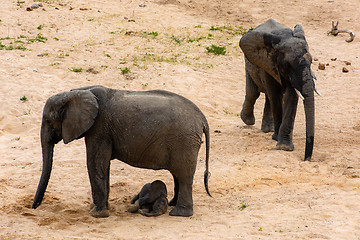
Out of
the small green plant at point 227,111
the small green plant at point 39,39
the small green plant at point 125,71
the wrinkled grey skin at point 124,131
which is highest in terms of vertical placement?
the wrinkled grey skin at point 124,131

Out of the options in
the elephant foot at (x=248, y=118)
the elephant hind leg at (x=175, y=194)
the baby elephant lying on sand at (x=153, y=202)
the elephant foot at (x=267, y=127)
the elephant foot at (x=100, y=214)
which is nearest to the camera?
the elephant foot at (x=100, y=214)

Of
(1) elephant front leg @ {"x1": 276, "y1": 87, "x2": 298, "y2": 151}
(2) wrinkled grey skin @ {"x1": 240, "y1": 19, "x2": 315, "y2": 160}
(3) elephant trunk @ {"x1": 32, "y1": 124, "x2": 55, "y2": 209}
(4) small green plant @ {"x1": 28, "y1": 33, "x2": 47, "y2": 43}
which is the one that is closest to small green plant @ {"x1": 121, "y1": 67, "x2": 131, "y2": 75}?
(4) small green plant @ {"x1": 28, "y1": 33, "x2": 47, "y2": 43}

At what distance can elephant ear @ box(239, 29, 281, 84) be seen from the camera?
31.2ft

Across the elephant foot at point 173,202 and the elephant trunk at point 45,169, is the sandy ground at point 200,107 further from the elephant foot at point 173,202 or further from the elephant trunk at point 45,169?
the elephant foot at point 173,202

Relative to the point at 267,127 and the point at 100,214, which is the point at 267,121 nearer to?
the point at 267,127

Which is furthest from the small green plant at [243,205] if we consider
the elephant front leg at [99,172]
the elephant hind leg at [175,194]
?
the elephant front leg at [99,172]

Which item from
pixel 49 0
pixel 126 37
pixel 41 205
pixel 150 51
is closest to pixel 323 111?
pixel 150 51

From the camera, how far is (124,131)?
6.54 m

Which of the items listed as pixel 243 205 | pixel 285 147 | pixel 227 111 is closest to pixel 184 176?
pixel 243 205

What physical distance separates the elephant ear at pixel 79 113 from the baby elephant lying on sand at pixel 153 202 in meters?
1.16

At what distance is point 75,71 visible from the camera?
12.9m

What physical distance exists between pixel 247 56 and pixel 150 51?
5.18 metres

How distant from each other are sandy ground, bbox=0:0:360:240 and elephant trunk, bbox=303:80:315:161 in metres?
0.22

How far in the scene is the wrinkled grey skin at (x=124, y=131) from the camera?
21.3 ft
